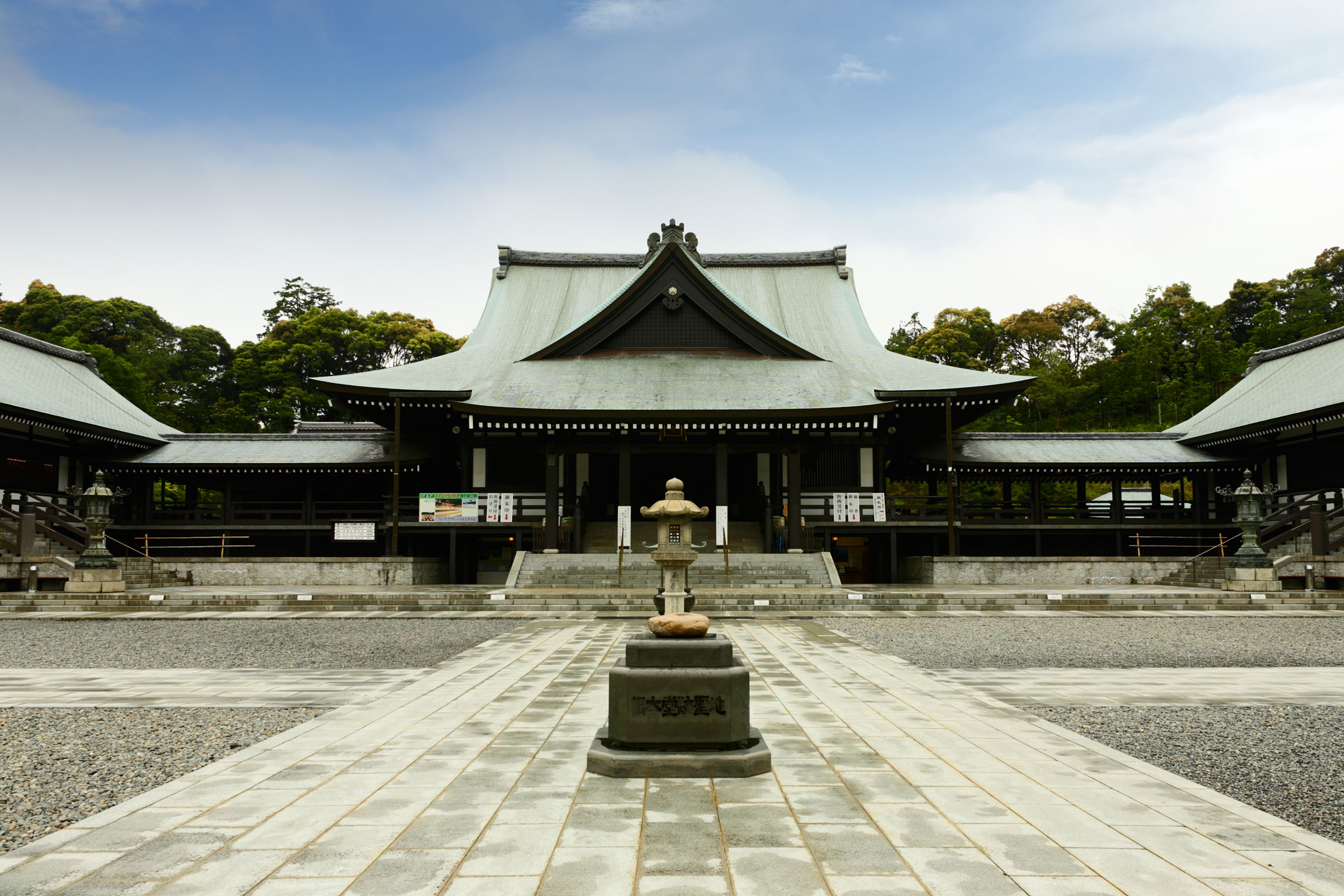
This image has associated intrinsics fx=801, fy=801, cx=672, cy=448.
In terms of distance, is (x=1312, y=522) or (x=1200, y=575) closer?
(x=1312, y=522)

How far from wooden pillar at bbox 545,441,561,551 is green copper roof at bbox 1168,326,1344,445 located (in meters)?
19.8

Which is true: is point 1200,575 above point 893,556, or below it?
below

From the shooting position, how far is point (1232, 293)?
5309 centimetres

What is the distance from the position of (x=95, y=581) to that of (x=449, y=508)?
8.28 metres

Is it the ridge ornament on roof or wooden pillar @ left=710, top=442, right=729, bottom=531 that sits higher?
the ridge ornament on roof

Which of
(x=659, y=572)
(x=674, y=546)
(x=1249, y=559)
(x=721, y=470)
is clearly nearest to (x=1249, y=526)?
(x=1249, y=559)

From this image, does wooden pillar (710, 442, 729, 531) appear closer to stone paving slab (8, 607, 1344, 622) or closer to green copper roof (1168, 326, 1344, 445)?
stone paving slab (8, 607, 1344, 622)

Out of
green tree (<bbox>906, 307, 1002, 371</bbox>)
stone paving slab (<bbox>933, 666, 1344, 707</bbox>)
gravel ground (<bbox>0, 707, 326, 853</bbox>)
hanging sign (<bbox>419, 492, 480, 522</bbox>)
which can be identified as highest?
green tree (<bbox>906, 307, 1002, 371</bbox>)

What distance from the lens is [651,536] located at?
2384cm

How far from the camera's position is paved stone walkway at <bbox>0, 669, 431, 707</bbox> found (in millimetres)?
7520

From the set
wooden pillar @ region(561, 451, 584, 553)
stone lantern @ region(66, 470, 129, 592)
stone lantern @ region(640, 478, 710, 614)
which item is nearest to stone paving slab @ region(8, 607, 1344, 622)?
stone lantern @ region(66, 470, 129, 592)

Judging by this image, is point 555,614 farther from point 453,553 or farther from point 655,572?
point 453,553

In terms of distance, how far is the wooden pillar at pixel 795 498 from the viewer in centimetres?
2178

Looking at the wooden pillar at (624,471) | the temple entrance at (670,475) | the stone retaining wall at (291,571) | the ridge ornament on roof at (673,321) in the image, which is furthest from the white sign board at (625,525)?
the ridge ornament on roof at (673,321)
